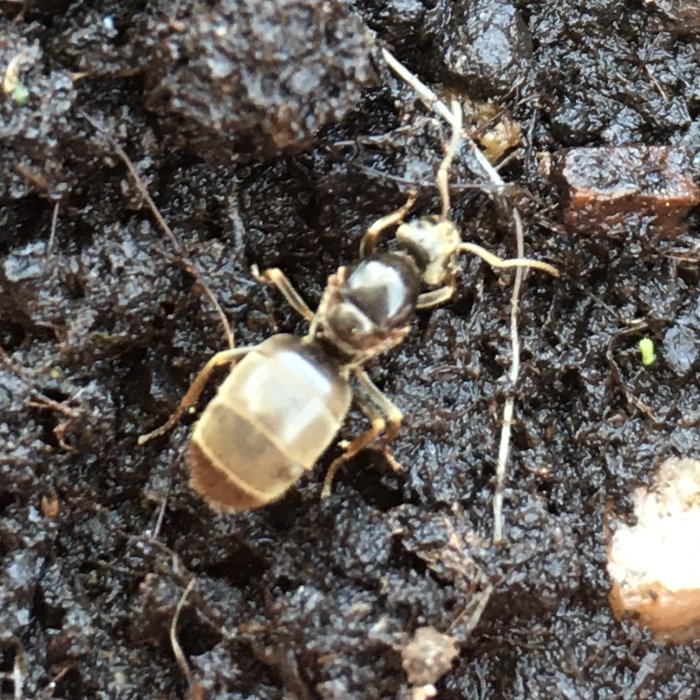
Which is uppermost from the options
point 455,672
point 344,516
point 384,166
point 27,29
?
point 27,29

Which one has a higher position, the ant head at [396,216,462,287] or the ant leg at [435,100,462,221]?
the ant leg at [435,100,462,221]

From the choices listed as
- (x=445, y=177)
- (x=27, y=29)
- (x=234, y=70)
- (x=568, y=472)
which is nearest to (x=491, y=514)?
(x=568, y=472)

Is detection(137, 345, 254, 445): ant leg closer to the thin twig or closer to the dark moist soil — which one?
the dark moist soil

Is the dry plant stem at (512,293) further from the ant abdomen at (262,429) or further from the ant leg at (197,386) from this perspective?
the ant leg at (197,386)

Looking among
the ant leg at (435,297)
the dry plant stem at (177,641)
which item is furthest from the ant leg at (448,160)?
the dry plant stem at (177,641)

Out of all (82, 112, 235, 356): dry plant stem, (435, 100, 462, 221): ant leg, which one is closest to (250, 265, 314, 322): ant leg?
(82, 112, 235, 356): dry plant stem

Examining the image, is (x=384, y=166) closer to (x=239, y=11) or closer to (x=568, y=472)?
(x=239, y=11)

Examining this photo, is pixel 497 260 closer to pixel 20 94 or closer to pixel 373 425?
pixel 373 425
